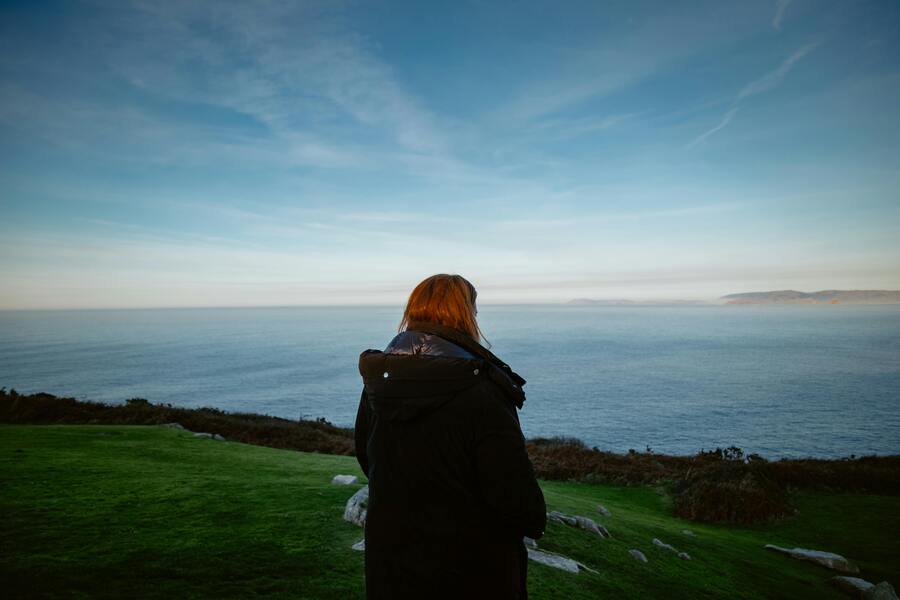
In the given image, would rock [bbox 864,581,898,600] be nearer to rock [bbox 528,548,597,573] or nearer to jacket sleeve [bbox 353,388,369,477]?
rock [bbox 528,548,597,573]

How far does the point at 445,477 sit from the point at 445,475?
0.04ft

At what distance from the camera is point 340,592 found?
5.36 m

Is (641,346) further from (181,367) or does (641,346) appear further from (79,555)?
(79,555)

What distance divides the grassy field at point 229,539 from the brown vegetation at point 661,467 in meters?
2.66

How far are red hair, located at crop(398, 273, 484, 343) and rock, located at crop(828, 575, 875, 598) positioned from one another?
1316 cm

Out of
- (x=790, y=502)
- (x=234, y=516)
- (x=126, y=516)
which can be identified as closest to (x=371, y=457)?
A: (x=234, y=516)

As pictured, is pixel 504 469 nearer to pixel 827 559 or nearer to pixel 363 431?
pixel 363 431

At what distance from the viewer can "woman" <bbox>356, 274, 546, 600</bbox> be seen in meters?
2.39

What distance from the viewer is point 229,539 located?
651cm

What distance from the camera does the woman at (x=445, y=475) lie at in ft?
7.86

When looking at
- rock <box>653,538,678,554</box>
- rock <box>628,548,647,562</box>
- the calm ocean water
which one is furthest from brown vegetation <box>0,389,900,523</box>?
the calm ocean water

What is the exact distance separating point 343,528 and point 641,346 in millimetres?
110140

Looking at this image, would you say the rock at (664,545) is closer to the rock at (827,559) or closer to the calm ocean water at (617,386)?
the rock at (827,559)

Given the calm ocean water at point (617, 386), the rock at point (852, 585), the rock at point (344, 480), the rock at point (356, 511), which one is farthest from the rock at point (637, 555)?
the calm ocean water at point (617, 386)
